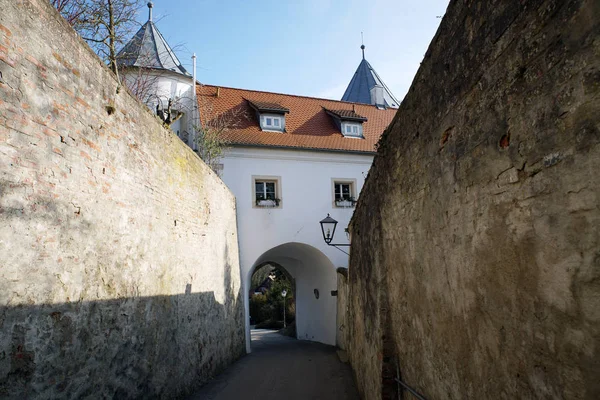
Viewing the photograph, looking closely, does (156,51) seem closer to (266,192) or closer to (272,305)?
(266,192)

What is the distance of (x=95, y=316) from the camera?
4.00 metres

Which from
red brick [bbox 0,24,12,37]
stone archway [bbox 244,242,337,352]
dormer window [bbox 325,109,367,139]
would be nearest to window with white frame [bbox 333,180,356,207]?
stone archway [bbox 244,242,337,352]

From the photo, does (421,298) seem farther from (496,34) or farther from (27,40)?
(27,40)

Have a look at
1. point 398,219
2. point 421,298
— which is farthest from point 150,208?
point 421,298

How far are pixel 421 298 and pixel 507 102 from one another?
213cm

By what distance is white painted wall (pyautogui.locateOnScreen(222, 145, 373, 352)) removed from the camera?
44.0 ft

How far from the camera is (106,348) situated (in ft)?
13.6

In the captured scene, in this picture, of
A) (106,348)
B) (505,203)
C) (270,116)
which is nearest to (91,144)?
(106,348)

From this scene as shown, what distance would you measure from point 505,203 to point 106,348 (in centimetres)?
409

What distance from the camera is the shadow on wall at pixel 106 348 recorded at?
2.98 metres

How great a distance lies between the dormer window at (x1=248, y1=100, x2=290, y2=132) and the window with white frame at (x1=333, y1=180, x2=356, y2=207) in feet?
9.99

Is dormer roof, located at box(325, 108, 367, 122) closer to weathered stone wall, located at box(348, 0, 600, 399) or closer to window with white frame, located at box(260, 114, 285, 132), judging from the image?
window with white frame, located at box(260, 114, 285, 132)

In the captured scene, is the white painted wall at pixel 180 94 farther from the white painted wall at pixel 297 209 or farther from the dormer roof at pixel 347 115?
the dormer roof at pixel 347 115

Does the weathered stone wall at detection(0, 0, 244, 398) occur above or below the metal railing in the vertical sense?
above
